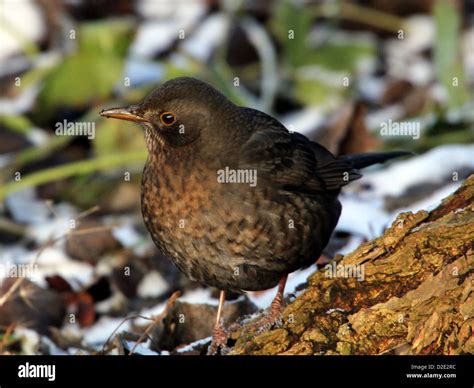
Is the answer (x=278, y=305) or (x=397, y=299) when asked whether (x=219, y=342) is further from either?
(x=397, y=299)

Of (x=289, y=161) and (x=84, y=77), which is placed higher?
(x=84, y=77)

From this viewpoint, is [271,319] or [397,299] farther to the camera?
[271,319]

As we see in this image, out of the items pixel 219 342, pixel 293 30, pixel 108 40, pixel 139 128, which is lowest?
pixel 219 342

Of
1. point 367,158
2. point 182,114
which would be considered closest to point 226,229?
point 182,114

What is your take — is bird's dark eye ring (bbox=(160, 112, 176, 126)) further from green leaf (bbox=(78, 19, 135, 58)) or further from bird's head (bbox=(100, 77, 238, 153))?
green leaf (bbox=(78, 19, 135, 58))

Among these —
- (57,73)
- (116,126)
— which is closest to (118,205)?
(116,126)

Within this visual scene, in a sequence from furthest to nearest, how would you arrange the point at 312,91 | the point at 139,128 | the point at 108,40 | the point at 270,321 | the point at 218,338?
1. the point at 312,91
2. the point at 108,40
3. the point at 139,128
4. the point at 218,338
5. the point at 270,321

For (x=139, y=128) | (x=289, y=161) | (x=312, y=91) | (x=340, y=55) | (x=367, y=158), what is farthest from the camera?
(x=340, y=55)

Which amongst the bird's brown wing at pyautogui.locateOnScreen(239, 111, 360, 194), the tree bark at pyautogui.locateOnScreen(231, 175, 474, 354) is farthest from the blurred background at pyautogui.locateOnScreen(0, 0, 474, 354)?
the tree bark at pyautogui.locateOnScreen(231, 175, 474, 354)
